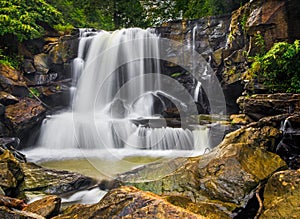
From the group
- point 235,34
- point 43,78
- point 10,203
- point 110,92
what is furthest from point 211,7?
point 10,203

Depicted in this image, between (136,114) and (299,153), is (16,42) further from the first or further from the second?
(299,153)

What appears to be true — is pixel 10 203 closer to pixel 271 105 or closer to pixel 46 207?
pixel 46 207

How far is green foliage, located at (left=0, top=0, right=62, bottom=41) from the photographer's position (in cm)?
1029

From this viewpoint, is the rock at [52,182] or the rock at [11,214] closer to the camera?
the rock at [11,214]

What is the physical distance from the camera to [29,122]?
861 centimetres

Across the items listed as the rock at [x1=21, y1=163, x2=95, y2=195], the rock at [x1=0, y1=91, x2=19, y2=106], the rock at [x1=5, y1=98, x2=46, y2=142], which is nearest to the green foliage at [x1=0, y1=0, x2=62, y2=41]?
the rock at [x1=0, y1=91, x2=19, y2=106]

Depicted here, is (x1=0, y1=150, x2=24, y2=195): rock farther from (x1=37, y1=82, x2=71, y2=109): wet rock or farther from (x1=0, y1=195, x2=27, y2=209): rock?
(x1=37, y1=82, x2=71, y2=109): wet rock

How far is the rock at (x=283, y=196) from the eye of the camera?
2682mm

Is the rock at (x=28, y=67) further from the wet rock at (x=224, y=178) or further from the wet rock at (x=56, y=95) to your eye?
the wet rock at (x=224, y=178)

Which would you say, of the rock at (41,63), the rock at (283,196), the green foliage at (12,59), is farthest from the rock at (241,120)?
the green foliage at (12,59)

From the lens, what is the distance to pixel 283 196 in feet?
9.40

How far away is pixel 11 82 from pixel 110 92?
4703mm

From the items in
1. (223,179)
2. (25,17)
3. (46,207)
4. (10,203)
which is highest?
(25,17)

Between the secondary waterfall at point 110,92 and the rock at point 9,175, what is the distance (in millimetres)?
4081
